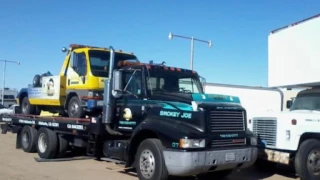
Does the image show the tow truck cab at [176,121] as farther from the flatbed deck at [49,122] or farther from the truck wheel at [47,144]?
the truck wheel at [47,144]

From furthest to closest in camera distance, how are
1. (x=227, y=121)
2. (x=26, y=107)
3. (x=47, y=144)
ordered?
(x=26, y=107) < (x=47, y=144) < (x=227, y=121)

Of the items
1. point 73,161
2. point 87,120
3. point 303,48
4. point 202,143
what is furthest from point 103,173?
point 303,48

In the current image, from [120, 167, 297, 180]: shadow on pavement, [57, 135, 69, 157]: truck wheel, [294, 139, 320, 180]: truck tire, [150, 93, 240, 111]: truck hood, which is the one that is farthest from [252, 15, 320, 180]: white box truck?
[57, 135, 69, 157]: truck wheel

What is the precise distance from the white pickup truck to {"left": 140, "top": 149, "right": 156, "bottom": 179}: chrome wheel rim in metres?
3.21

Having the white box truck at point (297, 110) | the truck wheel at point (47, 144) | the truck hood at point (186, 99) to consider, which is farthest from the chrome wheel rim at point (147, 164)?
the truck wheel at point (47, 144)

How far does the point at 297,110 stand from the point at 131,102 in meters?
4.23

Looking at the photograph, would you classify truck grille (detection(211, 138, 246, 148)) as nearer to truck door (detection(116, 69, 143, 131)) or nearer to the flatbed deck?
truck door (detection(116, 69, 143, 131))

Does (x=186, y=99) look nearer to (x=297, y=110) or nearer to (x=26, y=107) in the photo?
(x=297, y=110)

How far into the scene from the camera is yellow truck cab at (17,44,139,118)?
10195 mm

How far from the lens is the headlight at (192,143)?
703 cm

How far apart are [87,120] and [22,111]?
205 inches

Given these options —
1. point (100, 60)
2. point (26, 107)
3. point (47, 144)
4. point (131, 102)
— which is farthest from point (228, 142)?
point (26, 107)

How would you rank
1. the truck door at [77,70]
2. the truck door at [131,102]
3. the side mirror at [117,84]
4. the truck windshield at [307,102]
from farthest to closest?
the truck door at [77,70] → the truck windshield at [307,102] → the side mirror at [117,84] → the truck door at [131,102]

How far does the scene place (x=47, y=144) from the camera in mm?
11523
